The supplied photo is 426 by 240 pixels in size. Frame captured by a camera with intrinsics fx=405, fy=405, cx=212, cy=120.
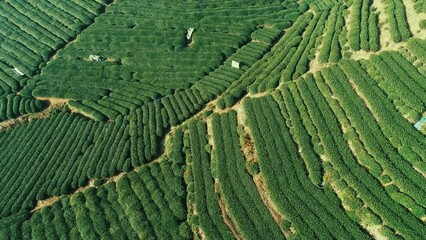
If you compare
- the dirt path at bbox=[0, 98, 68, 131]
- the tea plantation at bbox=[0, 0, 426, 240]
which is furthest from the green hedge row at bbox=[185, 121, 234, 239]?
the dirt path at bbox=[0, 98, 68, 131]

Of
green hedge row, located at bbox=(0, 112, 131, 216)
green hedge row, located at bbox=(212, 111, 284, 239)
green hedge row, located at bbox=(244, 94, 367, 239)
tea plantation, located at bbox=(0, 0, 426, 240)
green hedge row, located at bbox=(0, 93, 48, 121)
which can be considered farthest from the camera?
green hedge row, located at bbox=(0, 93, 48, 121)

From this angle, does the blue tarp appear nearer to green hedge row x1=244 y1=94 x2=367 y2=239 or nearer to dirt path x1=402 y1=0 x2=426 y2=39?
green hedge row x1=244 y1=94 x2=367 y2=239

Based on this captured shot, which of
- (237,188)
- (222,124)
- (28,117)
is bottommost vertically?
(237,188)

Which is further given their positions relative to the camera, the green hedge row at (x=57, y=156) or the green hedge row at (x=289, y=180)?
the green hedge row at (x=57, y=156)

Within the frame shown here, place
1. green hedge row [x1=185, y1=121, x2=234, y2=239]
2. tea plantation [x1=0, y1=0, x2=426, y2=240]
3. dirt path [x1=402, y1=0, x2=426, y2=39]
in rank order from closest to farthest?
tea plantation [x1=0, y1=0, x2=426, y2=240], green hedge row [x1=185, y1=121, x2=234, y2=239], dirt path [x1=402, y1=0, x2=426, y2=39]

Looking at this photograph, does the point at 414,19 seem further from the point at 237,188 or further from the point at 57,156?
the point at 57,156

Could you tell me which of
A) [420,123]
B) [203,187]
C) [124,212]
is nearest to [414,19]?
[420,123]

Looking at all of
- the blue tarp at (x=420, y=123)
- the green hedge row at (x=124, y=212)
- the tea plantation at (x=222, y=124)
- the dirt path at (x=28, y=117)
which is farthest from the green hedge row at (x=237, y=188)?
the dirt path at (x=28, y=117)

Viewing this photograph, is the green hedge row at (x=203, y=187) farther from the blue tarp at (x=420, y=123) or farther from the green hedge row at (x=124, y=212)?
the blue tarp at (x=420, y=123)
